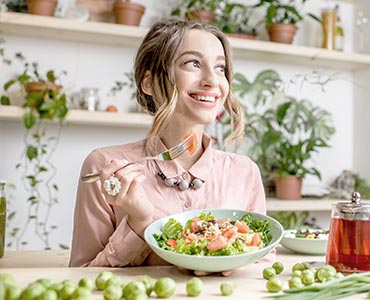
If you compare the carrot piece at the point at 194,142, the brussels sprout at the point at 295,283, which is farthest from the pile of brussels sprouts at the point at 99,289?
the carrot piece at the point at 194,142

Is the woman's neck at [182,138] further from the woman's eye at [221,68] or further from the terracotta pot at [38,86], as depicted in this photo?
the terracotta pot at [38,86]

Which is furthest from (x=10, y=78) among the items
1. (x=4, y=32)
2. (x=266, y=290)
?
(x=266, y=290)

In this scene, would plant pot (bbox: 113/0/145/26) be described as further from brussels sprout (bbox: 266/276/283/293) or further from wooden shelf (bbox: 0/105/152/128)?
brussels sprout (bbox: 266/276/283/293)

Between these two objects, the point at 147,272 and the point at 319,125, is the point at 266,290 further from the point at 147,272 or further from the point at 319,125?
the point at 319,125

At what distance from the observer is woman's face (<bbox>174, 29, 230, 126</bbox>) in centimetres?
137

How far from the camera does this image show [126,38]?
3.10 metres

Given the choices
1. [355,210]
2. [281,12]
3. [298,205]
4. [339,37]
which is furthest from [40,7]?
[355,210]

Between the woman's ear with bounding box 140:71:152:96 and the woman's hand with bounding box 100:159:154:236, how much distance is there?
0.46 meters

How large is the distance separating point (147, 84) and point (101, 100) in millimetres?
1743

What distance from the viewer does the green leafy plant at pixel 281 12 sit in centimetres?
341

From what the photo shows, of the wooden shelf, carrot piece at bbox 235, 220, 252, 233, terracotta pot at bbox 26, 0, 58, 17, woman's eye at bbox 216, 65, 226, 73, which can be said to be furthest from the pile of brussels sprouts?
terracotta pot at bbox 26, 0, 58, 17

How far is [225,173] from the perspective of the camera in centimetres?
152

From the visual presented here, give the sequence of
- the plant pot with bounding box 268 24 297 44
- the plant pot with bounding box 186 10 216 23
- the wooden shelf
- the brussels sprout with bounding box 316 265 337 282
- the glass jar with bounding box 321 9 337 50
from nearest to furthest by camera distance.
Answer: the brussels sprout with bounding box 316 265 337 282 → the wooden shelf → the plant pot with bounding box 186 10 216 23 → the plant pot with bounding box 268 24 297 44 → the glass jar with bounding box 321 9 337 50

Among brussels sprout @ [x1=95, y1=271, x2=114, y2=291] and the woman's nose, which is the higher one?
the woman's nose
